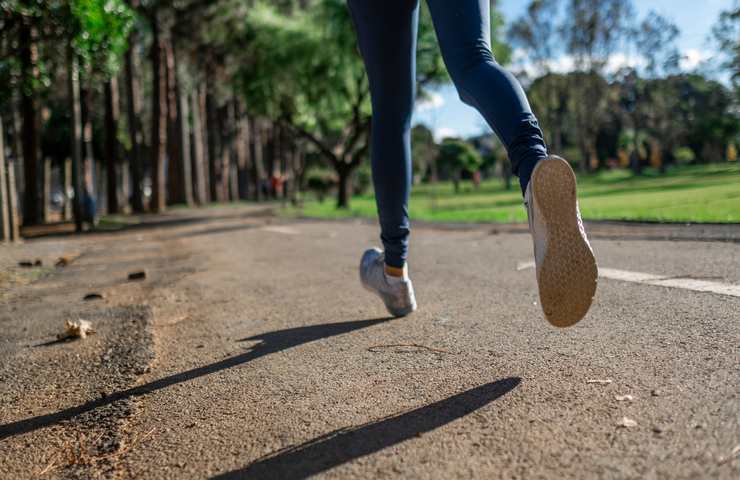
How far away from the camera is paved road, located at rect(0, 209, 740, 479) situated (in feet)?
4.42

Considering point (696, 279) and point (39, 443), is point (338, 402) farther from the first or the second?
point (696, 279)

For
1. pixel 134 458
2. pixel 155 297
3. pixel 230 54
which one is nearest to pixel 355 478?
pixel 134 458

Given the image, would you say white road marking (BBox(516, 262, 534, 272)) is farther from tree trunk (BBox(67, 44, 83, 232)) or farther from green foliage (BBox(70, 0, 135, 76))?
tree trunk (BBox(67, 44, 83, 232))

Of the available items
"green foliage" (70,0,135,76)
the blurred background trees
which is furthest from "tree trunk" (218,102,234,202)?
"green foliage" (70,0,135,76)

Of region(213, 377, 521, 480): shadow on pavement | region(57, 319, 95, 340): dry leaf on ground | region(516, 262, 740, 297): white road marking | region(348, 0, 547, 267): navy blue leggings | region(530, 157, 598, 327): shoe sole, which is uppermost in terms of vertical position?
region(348, 0, 547, 267): navy blue leggings

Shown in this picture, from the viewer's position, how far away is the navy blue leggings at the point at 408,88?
73.9 inches

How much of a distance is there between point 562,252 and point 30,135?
835 inches

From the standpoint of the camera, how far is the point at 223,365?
224cm

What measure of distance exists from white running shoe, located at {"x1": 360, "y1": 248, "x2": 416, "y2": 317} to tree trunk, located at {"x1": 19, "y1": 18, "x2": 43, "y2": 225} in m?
12.8

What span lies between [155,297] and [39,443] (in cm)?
251

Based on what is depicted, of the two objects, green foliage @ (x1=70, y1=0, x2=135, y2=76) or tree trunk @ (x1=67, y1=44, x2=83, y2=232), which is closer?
green foliage @ (x1=70, y1=0, x2=135, y2=76)

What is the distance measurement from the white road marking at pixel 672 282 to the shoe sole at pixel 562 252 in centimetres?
115

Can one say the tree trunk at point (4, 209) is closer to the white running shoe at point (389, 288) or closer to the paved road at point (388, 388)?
the paved road at point (388, 388)

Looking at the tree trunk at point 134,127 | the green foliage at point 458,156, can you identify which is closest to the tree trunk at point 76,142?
the tree trunk at point 134,127
